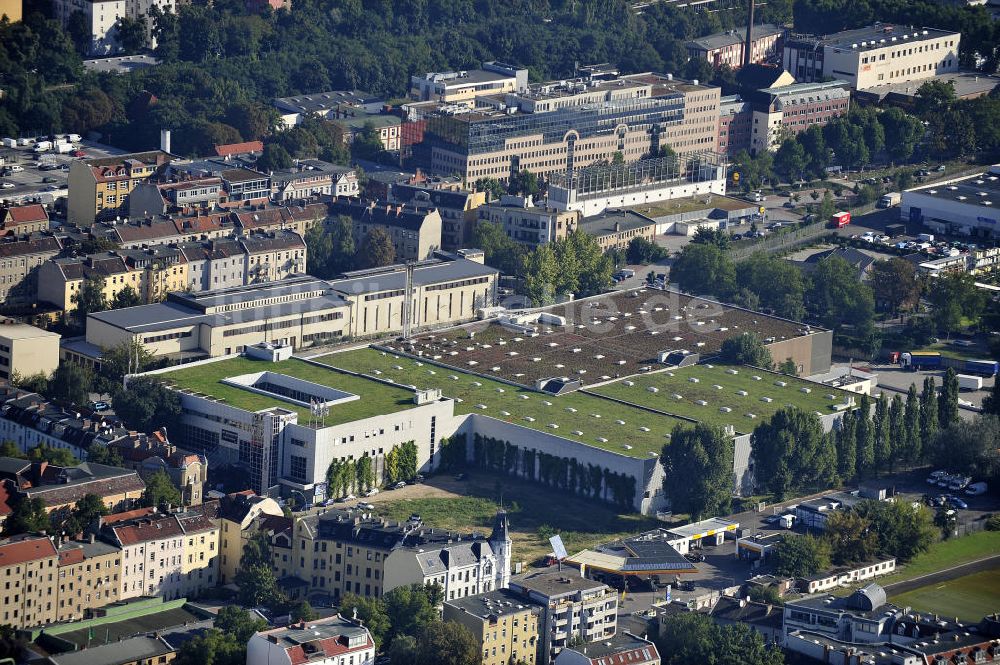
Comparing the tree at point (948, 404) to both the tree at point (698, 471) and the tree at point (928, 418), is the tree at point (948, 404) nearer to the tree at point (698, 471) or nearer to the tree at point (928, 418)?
the tree at point (928, 418)

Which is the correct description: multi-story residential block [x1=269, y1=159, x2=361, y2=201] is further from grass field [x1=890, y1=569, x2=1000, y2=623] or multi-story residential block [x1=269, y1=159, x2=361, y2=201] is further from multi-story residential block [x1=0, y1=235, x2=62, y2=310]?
grass field [x1=890, y1=569, x2=1000, y2=623]

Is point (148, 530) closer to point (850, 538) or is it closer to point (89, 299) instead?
point (850, 538)

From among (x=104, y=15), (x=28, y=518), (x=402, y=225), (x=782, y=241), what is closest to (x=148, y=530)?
(x=28, y=518)

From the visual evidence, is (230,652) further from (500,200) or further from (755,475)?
(500,200)

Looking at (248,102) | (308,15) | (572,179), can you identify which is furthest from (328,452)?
(308,15)

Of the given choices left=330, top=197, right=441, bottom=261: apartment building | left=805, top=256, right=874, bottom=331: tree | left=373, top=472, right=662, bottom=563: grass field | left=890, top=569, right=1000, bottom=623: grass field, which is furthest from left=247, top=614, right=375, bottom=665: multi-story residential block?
left=805, top=256, right=874, bottom=331: tree

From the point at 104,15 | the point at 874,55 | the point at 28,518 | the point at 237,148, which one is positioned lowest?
the point at 28,518

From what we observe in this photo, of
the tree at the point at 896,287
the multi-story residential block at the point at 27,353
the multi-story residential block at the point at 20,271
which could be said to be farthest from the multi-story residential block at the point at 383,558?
the tree at the point at 896,287
